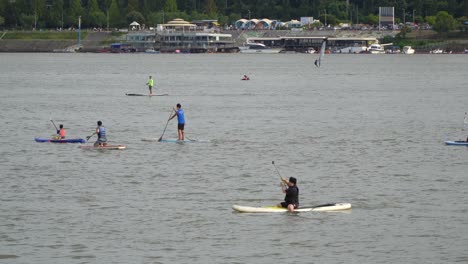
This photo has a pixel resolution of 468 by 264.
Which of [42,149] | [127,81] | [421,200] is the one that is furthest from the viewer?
[127,81]

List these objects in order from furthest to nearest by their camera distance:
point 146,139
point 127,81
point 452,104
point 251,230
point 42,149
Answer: point 127,81 → point 452,104 → point 146,139 → point 42,149 → point 251,230

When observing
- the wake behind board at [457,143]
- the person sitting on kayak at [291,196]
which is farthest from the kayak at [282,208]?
the wake behind board at [457,143]

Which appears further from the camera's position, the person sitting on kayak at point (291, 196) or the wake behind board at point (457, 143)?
the wake behind board at point (457, 143)

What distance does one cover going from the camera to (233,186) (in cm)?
4028

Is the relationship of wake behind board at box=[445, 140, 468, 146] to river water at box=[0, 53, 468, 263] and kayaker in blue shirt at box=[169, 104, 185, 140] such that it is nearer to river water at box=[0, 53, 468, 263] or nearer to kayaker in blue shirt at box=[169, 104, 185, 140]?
river water at box=[0, 53, 468, 263]

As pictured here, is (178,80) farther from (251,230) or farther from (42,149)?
(251,230)

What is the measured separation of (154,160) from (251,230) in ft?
48.2

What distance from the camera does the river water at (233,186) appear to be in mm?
30906

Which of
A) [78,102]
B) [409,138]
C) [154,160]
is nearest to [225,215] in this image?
[154,160]

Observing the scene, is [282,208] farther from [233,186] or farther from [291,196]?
[233,186]

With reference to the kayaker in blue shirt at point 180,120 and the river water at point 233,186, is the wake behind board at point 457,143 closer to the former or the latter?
the river water at point 233,186

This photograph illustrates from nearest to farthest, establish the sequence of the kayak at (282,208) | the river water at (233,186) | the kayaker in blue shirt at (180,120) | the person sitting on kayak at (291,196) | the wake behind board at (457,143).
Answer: the river water at (233,186)
the person sitting on kayak at (291,196)
the kayak at (282,208)
the kayaker in blue shirt at (180,120)
the wake behind board at (457,143)

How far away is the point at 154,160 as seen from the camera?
47094 millimetres

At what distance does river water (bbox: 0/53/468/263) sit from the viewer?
30.9 meters
